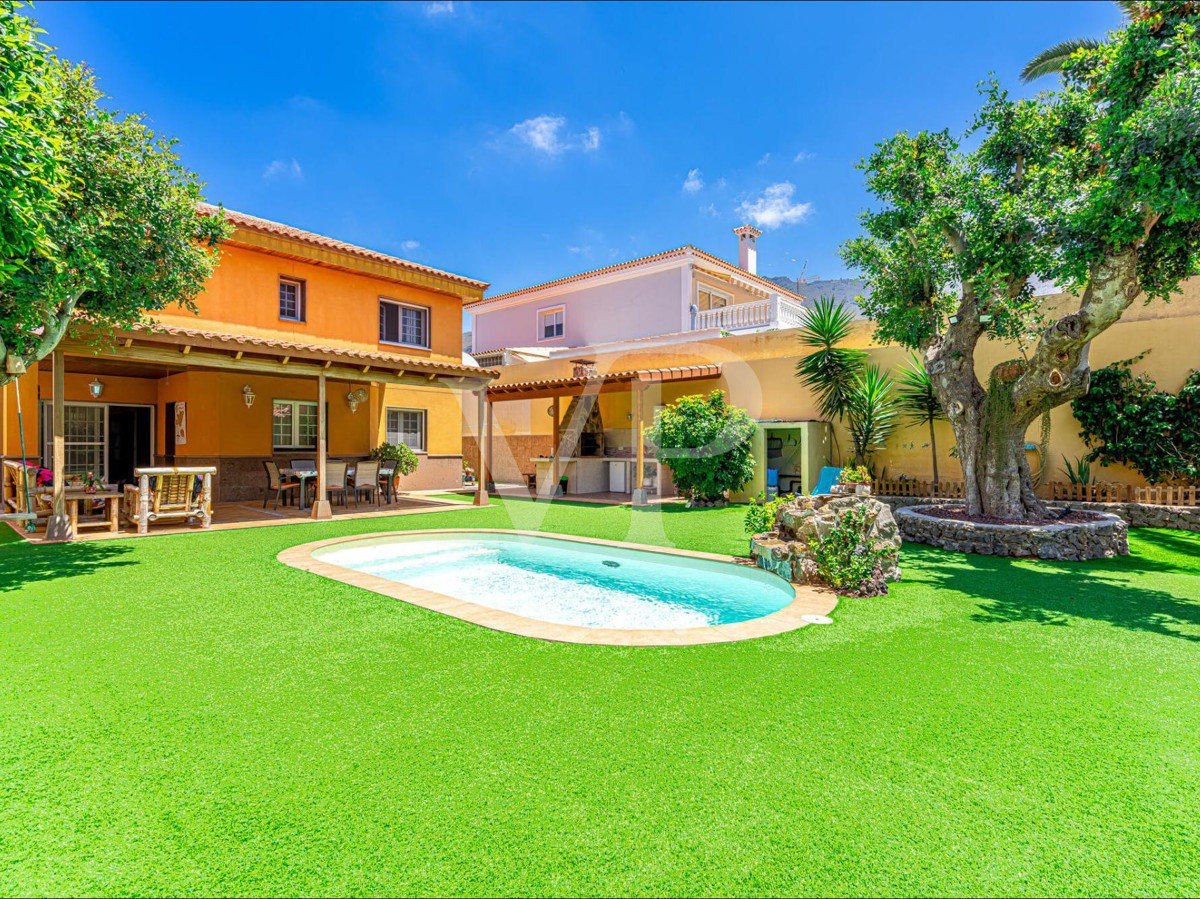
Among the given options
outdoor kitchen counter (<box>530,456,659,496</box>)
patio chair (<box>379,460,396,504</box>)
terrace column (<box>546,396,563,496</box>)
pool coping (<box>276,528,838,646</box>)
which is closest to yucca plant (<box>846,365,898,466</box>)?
outdoor kitchen counter (<box>530,456,659,496</box>)

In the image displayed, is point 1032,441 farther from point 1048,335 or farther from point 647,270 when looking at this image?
point 647,270

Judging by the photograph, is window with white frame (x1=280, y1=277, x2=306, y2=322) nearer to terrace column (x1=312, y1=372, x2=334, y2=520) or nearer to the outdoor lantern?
the outdoor lantern

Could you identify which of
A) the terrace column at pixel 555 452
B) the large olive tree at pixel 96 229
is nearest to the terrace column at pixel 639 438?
the terrace column at pixel 555 452

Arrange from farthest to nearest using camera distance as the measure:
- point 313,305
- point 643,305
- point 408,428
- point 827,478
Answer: point 643,305 → point 408,428 → point 313,305 → point 827,478

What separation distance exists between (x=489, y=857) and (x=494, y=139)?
21.8m

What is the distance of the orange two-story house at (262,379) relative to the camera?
46.3 ft

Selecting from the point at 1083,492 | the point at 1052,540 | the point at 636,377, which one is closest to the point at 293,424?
the point at 636,377

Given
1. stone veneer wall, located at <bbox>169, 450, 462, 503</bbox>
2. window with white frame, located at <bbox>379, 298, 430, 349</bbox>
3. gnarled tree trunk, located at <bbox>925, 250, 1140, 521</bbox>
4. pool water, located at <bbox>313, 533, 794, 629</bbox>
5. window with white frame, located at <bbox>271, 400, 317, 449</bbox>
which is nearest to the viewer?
pool water, located at <bbox>313, 533, 794, 629</bbox>

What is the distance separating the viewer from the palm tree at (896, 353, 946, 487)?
1332 centimetres

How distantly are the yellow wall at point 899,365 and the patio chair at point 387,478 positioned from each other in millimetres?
7306

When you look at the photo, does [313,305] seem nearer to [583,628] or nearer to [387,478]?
[387,478]

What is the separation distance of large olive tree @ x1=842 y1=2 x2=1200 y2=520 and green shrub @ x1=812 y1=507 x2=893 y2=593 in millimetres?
4437

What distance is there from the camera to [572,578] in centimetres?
902

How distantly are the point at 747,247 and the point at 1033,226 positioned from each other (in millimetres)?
20704
